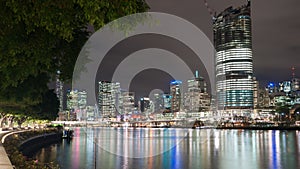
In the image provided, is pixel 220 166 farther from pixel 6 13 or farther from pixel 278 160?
pixel 6 13

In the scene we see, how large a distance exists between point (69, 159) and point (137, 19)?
131 feet

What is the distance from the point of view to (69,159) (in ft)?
151

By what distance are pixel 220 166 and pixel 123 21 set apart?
1360 inches

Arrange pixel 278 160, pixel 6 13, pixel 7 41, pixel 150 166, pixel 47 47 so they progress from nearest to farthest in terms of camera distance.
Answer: pixel 6 13
pixel 7 41
pixel 47 47
pixel 150 166
pixel 278 160

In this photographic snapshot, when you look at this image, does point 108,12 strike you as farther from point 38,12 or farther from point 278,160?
point 278,160

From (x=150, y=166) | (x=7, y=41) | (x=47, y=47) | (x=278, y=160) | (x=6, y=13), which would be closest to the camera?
(x=6, y=13)

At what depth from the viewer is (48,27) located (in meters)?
8.28

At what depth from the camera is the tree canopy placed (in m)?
7.60

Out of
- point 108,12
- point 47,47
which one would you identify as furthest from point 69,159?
point 108,12

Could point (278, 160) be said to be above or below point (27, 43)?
below

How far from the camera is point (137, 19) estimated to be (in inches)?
326

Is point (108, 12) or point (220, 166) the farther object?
point (220, 166)

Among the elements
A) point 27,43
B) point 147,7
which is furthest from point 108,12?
point 27,43

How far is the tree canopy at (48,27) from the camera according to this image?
24.9 ft
